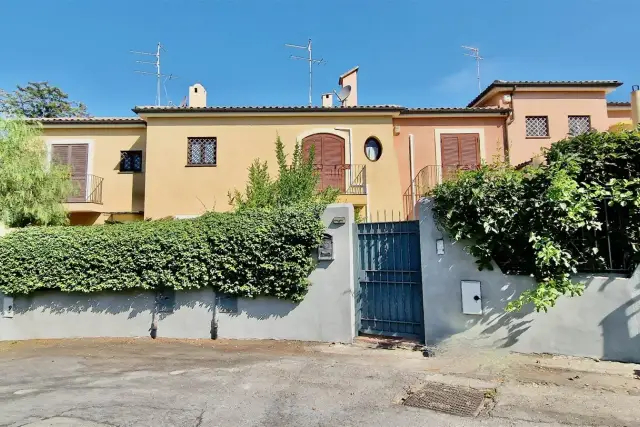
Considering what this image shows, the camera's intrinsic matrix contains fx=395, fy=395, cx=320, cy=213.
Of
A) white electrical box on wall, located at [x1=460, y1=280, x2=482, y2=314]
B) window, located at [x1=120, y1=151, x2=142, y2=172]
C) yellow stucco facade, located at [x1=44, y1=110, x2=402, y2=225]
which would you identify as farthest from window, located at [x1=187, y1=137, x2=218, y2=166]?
white electrical box on wall, located at [x1=460, y1=280, x2=482, y2=314]

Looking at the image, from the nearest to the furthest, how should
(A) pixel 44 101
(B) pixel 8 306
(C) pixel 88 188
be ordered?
(B) pixel 8 306
(C) pixel 88 188
(A) pixel 44 101

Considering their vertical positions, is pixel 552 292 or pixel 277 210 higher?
pixel 277 210

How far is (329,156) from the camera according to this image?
14812mm

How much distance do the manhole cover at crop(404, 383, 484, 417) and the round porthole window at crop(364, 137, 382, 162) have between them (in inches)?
423

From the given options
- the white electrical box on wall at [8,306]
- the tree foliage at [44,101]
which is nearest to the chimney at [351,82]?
the white electrical box on wall at [8,306]

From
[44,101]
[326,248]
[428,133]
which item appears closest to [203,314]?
[326,248]

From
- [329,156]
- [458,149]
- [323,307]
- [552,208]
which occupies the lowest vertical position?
[323,307]

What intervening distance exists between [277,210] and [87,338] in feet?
17.5

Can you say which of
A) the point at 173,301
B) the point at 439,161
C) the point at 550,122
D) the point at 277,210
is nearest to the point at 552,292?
the point at 277,210

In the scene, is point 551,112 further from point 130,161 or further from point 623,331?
point 130,161

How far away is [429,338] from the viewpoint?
685 cm

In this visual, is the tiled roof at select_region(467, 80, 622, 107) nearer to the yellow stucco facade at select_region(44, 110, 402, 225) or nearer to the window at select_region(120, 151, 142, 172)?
the yellow stucco facade at select_region(44, 110, 402, 225)

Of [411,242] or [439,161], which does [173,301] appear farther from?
[439,161]

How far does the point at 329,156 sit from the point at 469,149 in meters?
5.59
